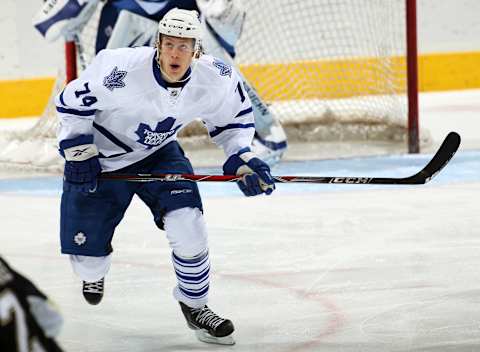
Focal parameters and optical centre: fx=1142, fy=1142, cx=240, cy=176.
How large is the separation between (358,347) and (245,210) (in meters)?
1.96

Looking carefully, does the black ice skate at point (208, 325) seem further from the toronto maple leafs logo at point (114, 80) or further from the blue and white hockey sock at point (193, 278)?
the toronto maple leafs logo at point (114, 80)

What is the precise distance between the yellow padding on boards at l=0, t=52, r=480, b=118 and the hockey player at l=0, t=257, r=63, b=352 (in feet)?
18.3

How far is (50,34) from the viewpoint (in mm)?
5473

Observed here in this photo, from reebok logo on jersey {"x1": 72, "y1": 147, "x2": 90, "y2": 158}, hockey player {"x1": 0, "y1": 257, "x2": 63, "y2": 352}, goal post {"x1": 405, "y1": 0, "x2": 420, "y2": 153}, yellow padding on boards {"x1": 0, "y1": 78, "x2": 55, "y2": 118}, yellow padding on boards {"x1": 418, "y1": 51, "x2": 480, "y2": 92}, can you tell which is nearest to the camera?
hockey player {"x1": 0, "y1": 257, "x2": 63, "y2": 352}

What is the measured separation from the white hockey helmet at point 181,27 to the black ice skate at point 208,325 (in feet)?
1.96

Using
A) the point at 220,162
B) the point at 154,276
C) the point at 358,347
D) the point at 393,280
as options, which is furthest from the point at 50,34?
the point at 358,347

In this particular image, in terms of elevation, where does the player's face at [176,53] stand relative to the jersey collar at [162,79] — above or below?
above

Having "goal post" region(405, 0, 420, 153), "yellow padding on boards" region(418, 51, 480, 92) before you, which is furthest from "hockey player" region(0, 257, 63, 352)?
"yellow padding on boards" region(418, 51, 480, 92)

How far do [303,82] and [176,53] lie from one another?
495 cm

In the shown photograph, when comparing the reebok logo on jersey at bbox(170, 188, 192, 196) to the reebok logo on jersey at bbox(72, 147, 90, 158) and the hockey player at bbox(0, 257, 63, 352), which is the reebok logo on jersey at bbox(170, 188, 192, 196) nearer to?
the reebok logo on jersey at bbox(72, 147, 90, 158)

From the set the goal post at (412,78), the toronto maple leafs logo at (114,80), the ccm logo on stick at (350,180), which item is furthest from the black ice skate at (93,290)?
the goal post at (412,78)

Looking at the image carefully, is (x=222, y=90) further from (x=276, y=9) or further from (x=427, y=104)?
(x=427, y=104)

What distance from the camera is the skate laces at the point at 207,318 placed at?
100 inches

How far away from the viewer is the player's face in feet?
7.98
